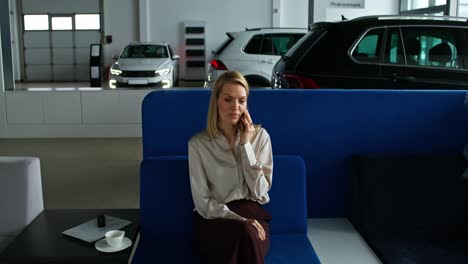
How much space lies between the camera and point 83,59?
1541 cm

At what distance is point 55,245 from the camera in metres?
1.94

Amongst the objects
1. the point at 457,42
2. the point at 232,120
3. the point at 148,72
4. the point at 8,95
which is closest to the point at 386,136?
the point at 232,120

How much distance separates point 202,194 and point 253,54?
17.9ft

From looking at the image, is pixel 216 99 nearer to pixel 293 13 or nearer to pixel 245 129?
pixel 245 129

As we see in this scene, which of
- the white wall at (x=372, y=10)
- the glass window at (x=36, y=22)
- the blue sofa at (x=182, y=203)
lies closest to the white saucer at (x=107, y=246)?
the blue sofa at (x=182, y=203)

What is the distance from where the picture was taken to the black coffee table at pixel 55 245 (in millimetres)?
1829

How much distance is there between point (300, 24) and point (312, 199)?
40.7 ft

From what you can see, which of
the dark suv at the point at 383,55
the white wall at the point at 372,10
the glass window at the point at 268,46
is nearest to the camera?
the dark suv at the point at 383,55

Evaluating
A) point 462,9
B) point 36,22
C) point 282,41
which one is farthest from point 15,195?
point 36,22

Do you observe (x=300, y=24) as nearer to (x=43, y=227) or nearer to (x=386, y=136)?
(x=386, y=136)

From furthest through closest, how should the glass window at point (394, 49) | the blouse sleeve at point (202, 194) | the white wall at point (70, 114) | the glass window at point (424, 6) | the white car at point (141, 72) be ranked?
the white car at point (141, 72)
the glass window at point (424, 6)
the white wall at point (70, 114)
the glass window at point (394, 49)
the blouse sleeve at point (202, 194)

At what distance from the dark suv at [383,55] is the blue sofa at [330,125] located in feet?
3.38

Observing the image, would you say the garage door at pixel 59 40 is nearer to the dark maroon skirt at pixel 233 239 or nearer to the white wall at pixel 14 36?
the white wall at pixel 14 36

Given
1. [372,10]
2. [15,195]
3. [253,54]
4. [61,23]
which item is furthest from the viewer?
[61,23]
